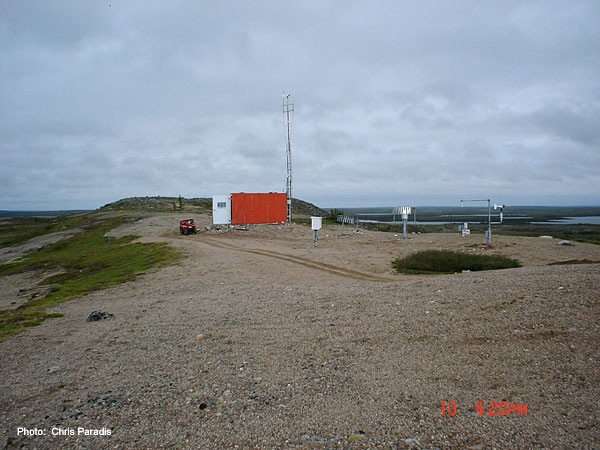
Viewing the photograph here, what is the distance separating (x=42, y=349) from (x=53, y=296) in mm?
6947

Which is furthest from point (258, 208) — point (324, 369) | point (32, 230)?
point (32, 230)

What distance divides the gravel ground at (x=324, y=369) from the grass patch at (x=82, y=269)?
1.54m

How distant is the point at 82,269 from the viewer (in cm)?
1927

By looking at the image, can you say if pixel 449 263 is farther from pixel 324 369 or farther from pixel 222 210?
pixel 222 210

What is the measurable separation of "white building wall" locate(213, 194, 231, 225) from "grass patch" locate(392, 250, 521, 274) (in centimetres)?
2111

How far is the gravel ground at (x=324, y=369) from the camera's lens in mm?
3846

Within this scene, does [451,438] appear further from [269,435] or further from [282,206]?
[282,206]

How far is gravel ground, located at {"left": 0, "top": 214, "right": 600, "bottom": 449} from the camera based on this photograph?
385cm

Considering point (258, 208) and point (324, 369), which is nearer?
point (324, 369)

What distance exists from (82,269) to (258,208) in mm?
17158
